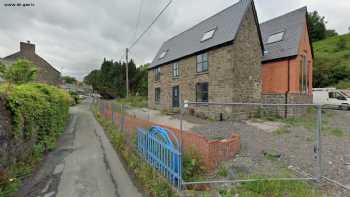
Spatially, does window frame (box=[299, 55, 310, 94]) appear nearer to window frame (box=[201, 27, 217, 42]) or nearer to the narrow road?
window frame (box=[201, 27, 217, 42])

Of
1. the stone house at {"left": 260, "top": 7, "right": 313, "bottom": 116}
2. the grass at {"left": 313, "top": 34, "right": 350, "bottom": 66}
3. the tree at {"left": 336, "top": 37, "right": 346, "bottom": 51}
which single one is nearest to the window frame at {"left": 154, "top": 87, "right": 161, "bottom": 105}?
the stone house at {"left": 260, "top": 7, "right": 313, "bottom": 116}

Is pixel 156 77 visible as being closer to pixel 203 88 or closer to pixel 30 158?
pixel 203 88

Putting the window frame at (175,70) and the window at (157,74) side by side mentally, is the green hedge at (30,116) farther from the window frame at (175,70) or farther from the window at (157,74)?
the window at (157,74)

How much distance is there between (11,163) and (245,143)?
6.21 metres

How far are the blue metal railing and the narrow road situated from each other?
66 centimetres

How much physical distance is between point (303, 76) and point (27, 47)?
39.1 m

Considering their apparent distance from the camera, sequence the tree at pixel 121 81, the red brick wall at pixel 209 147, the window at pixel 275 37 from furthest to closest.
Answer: the tree at pixel 121 81 → the window at pixel 275 37 → the red brick wall at pixel 209 147

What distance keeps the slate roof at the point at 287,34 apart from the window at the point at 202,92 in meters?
5.47

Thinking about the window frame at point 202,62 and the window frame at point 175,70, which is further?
the window frame at point 175,70

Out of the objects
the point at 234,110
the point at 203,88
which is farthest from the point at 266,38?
the point at 234,110

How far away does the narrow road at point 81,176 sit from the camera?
350 centimetres

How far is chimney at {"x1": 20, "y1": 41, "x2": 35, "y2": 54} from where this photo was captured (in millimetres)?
29283

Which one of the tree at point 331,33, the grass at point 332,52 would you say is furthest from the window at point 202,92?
the tree at point 331,33

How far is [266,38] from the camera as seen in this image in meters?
16.3
